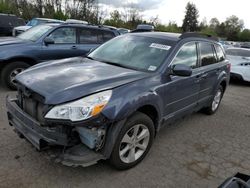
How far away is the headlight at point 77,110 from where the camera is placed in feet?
8.19

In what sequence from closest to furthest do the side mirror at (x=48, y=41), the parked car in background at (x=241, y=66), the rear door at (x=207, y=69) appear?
1. the rear door at (x=207, y=69)
2. the side mirror at (x=48, y=41)
3. the parked car in background at (x=241, y=66)

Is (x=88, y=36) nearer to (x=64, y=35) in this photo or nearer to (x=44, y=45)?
(x=64, y=35)

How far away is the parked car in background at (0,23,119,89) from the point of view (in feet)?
19.3

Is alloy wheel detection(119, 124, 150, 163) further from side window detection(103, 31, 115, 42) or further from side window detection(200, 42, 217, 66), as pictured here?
side window detection(103, 31, 115, 42)

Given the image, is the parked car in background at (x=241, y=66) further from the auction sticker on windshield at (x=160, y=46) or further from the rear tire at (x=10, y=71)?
the rear tire at (x=10, y=71)

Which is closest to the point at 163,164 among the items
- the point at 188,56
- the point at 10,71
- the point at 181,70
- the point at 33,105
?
the point at 181,70

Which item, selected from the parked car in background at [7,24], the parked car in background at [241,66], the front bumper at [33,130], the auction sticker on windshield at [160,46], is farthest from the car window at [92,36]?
the parked car in background at [7,24]

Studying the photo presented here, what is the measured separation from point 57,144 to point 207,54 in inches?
132

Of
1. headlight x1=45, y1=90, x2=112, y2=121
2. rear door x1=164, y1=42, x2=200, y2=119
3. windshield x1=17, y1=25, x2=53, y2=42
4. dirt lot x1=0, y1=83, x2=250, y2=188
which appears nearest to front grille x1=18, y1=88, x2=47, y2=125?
headlight x1=45, y1=90, x2=112, y2=121

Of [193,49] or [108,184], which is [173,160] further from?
[193,49]

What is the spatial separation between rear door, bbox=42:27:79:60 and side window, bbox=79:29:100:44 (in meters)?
0.22

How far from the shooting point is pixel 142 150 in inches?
131

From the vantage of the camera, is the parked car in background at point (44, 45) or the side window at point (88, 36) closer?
the parked car in background at point (44, 45)

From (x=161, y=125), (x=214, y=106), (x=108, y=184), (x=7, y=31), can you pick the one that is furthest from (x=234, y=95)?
(x=7, y=31)
